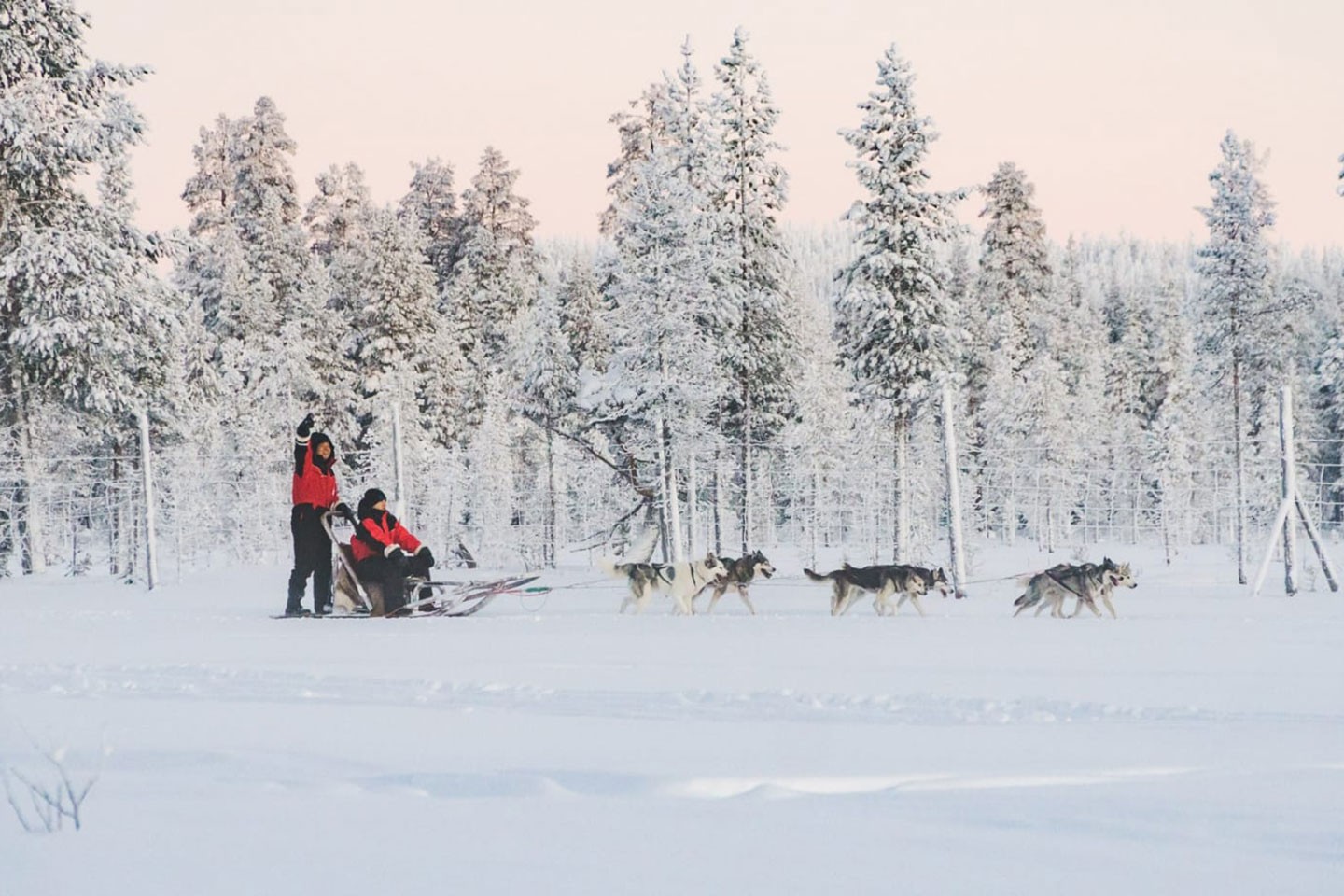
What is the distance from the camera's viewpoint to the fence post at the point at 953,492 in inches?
506

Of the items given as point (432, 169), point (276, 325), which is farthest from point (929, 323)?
point (432, 169)

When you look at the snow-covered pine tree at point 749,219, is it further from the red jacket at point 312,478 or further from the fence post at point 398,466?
the red jacket at point 312,478

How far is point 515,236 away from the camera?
47969mm

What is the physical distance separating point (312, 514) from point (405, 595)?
1.21m

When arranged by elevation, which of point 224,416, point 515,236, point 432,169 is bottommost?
point 224,416

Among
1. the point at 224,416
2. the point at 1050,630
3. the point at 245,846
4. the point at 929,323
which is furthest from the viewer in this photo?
the point at 224,416

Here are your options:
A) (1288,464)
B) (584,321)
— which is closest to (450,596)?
(1288,464)

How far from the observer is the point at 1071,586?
1097 cm

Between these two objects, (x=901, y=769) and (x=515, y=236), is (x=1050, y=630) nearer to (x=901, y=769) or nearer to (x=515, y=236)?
(x=901, y=769)

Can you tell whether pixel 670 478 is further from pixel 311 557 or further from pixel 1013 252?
pixel 1013 252

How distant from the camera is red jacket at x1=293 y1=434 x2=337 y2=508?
1145 centimetres

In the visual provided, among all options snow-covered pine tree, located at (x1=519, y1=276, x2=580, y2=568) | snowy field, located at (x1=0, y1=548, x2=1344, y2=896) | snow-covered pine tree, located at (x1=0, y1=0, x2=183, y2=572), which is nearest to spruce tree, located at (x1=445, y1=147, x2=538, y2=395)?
snow-covered pine tree, located at (x1=519, y1=276, x2=580, y2=568)

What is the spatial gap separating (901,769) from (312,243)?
156 feet

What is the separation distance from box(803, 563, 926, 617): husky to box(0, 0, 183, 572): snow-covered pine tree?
12798 millimetres
